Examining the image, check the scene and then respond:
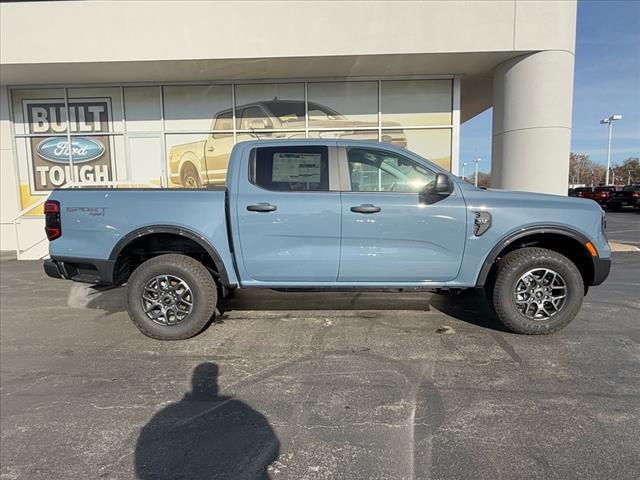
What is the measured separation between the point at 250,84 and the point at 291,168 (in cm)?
753

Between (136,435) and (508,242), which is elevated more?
(508,242)

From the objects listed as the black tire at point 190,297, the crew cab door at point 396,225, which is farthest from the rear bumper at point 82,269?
the crew cab door at point 396,225

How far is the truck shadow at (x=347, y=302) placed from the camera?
5.32m

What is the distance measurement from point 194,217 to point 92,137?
9.03 meters

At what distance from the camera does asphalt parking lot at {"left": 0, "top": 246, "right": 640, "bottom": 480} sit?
8.04 ft

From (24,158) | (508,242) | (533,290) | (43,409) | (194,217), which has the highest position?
(24,158)

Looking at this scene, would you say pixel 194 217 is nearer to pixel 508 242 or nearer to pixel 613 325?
pixel 508 242

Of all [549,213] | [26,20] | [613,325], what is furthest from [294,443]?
[26,20]

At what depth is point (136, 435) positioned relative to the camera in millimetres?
2740

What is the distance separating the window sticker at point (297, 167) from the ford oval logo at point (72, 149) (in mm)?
9079

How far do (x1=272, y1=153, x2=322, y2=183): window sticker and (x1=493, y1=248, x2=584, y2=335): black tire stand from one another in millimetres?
2106

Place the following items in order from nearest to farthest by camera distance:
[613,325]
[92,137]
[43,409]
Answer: [43,409], [613,325], [92,137]

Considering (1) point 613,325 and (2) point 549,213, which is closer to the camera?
(2) point 549,213

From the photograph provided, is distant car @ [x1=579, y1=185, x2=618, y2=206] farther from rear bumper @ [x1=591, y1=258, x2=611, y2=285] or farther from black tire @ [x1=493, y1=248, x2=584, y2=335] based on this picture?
black tire @ [x1=493, y1=248, x2=584, y2=335]
